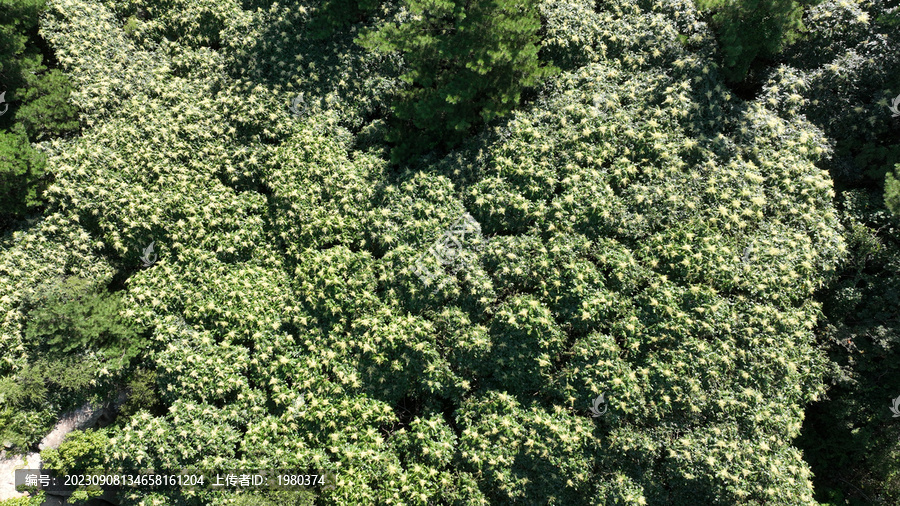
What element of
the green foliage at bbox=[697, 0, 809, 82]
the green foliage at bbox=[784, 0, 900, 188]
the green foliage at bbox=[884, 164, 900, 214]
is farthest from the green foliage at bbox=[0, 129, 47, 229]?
the green foliage at bbox=[884, 164, 900, 214]

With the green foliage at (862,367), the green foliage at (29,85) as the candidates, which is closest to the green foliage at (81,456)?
the green foliage at (29,85)

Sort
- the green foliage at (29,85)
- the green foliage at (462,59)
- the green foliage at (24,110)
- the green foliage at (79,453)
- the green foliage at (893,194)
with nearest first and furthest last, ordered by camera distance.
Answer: the green foliage at (893,194) < the green foliage at (79,453) < the green foliage at (462,59) < the green foliage at (24,110) < the green foliage at (29,85)

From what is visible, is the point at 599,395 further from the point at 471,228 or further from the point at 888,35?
the point at 888,35

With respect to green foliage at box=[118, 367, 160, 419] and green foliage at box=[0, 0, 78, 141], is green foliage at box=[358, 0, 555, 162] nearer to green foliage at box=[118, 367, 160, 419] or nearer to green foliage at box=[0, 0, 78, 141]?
Result: green foliage at box=[118, 367, 160, 419]

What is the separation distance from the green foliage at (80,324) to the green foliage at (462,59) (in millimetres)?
9097

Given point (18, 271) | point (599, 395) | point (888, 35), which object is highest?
point (888, 35)

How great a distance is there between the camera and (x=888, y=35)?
42.9 feet

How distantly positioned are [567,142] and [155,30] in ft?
49.6

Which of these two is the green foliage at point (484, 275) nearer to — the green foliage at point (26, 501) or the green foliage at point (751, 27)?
the green foliage at point (751, 27)

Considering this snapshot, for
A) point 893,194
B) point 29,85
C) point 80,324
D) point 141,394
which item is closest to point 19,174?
point 29,85

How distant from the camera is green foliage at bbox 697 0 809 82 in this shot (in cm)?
1232

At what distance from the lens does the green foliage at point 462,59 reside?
1229 centimetres

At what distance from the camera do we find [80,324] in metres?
11.8

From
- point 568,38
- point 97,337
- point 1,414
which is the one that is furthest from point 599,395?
point 1,414
